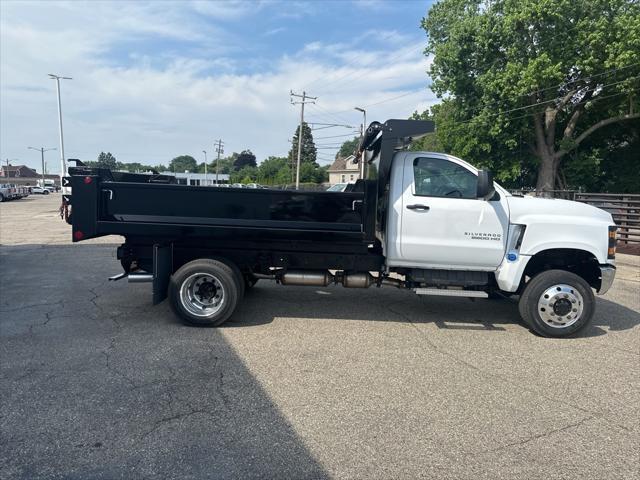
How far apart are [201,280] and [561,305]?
4470 mm

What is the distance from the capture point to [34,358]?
14.8 ft

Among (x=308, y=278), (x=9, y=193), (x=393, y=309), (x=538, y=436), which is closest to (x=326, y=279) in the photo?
(x=308, y=278)

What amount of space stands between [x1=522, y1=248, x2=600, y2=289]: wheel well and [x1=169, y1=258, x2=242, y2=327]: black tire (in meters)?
3.76

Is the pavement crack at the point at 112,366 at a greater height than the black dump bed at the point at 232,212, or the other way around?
the black dump bed at the point at 232,212

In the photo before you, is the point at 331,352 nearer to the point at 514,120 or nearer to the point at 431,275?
the point at 431,275

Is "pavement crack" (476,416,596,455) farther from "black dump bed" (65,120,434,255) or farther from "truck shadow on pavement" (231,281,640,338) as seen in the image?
"black dump bed" (65,120,434,255)

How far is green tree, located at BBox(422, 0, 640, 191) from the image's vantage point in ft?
73.3

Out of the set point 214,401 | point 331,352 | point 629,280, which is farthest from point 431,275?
point 629,280

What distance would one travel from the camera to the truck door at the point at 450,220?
5.47 metres

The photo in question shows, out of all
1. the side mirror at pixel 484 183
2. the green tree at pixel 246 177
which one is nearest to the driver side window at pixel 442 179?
the side mirror at pixel 484 183

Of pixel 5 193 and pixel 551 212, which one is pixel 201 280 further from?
pixel 5 193

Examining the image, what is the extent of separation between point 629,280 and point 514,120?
60.2ft

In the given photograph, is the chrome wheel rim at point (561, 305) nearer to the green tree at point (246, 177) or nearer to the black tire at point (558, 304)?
the black tire at point (558, 304)

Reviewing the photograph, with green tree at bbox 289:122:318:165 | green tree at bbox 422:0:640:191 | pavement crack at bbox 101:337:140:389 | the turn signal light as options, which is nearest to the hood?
the turn signal light
